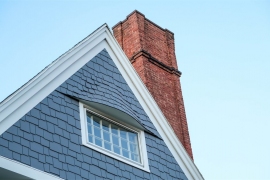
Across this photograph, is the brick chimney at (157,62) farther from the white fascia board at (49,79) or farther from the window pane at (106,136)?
the window pane at (106,136)

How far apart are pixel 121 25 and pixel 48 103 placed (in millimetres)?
6479

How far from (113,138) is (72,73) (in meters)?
1.50

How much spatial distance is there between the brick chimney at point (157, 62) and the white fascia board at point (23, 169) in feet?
18.6

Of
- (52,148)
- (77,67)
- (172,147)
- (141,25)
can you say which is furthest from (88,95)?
A: (141,25)

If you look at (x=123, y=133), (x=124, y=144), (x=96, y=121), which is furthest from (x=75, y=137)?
(x=123, y=133)

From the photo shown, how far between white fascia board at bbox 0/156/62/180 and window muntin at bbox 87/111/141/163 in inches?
64.3

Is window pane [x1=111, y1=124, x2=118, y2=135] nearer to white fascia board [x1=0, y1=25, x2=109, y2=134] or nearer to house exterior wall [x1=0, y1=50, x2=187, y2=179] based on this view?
house exterior wall [x1=0, y1=50, x2=187, y2=179]

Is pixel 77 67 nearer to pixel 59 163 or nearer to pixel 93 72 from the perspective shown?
pixel 93 72

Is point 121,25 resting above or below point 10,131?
above

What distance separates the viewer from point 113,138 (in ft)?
36.1

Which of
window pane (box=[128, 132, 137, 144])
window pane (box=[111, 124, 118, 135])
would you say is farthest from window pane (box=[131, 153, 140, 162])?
window pane (box=[111, 124, 118, 135])

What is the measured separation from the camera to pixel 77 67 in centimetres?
1098

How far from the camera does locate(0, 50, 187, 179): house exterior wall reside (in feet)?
29.8

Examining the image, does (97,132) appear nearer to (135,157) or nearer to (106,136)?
(106,136)
